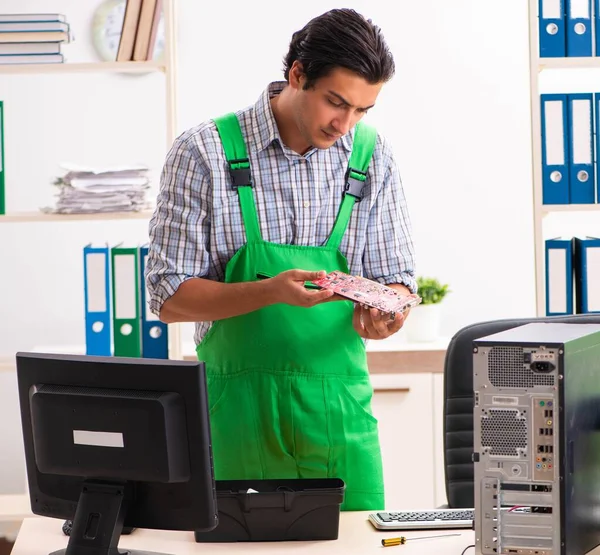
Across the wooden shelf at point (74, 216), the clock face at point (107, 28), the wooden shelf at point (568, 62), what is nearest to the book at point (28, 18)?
the wooden shelf at point (74, 216)

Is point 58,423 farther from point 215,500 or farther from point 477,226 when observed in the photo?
point 477,226

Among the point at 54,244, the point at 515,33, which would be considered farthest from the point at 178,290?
the point at 515,33

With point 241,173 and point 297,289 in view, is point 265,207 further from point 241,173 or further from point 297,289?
point 297,289

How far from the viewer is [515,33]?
13.2ft

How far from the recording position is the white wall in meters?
4.02

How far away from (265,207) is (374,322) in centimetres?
36

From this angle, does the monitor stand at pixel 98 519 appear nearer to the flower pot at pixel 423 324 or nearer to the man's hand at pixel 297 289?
the man's hand at pixel 297 289

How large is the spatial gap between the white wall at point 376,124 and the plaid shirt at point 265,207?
70.4 inches

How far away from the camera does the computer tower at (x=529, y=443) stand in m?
1.51

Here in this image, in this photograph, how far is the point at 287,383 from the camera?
2148 mm

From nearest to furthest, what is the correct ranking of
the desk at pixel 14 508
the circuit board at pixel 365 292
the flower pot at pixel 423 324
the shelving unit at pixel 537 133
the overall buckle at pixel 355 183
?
1. the circuit board at pixel 365 292
2. the overall buckle at pixel 355 183
3. the shelving unit at pixel 537 133
4. the desk at pixel 14 508
5. the flower pot at pixel 423 324

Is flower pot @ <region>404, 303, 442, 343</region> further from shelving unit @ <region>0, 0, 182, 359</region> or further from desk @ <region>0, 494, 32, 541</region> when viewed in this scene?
desk @ <region>0, 494, 32, 541</region>

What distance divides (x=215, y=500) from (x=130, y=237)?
8.44 ft

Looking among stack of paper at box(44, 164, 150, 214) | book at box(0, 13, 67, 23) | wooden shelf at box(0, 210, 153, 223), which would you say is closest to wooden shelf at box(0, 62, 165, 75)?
book at box(0, 13, 67, 23)
